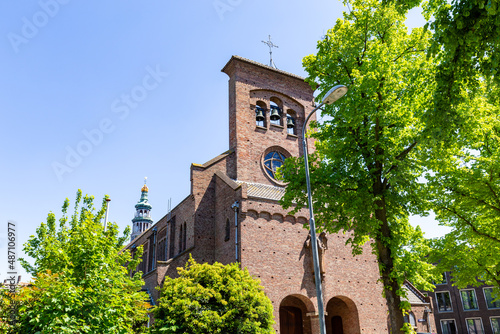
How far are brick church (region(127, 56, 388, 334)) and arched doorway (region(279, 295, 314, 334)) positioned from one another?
2.1 inches

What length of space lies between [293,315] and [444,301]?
35194mm

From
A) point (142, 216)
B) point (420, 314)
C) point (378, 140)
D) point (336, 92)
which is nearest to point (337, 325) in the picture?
point (420, 314)

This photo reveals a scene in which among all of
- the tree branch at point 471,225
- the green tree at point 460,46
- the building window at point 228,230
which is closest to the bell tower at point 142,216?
the building window at point 228,230

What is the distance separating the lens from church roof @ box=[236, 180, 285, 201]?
21.4m

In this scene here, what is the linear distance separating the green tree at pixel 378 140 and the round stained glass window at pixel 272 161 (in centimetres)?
1054

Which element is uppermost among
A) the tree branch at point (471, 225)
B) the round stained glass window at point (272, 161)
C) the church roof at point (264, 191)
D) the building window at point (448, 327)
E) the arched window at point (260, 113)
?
the arched window at point (260, 113)

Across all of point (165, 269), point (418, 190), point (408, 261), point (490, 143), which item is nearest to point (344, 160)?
point (418, 190)

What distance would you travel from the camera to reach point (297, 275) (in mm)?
20438

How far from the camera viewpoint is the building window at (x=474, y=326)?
4362 centimetres

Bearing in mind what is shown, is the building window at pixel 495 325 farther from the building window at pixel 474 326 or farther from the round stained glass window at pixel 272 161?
the round stained glass window at pixel 272 161

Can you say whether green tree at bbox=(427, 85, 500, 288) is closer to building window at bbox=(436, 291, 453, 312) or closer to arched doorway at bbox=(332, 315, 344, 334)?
arched doorway at bbox=(332, 315, 344, 334)

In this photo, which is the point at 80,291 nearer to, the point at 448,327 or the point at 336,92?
the point at 336,92

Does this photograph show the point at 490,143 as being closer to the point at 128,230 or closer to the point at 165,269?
the point at 128,230

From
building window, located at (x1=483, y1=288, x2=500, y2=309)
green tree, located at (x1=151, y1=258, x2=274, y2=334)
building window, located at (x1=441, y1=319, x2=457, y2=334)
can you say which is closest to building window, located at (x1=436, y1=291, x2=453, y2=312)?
building window, located at (x1=441, y1=319, x2=457, y2=334)
